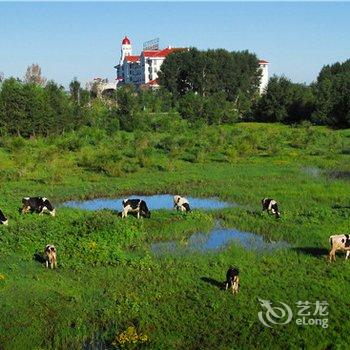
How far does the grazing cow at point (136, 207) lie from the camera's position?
18.9 m

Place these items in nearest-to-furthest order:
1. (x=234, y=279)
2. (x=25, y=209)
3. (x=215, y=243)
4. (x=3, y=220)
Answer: (x=234, y=279) → (x=215, y=243) → (x=3, y=220) → (x=25, y=209)

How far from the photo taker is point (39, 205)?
19.5 m

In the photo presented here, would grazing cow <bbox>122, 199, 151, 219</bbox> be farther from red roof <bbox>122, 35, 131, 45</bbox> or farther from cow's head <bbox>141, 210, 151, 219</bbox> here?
red roof <bbox>122, 35, 131, 45</bbox>

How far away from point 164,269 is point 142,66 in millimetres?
100770

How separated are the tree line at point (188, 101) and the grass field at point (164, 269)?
17353 mm

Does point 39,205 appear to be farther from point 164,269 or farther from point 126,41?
point 126,41

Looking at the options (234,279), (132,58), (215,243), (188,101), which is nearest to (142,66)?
(132,58)

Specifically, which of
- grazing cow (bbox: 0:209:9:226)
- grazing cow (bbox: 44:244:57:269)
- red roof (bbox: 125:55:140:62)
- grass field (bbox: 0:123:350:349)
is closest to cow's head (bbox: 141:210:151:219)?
grass field (bbox: 0:123:350:349)

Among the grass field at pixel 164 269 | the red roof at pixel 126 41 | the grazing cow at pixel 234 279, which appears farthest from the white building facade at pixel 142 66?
the grazing cow at pixel 234 279

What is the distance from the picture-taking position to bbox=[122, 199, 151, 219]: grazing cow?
62.0ft

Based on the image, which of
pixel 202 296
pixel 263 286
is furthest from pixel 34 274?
pixel 263 286

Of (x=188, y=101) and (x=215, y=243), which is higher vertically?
(x=188, y=101)

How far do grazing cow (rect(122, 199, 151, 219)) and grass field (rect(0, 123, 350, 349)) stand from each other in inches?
17.1

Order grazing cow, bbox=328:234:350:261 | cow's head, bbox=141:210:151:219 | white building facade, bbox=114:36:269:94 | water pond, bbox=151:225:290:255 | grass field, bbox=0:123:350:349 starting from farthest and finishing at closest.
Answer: white building facade, bbox=114:36:269:94, cow's head, bbox=141:210:151:219, water pond, bbox=151:225:290:255, grazing cow, bbox=328:234:350:261, grass field, bbox=0:123:350:349
